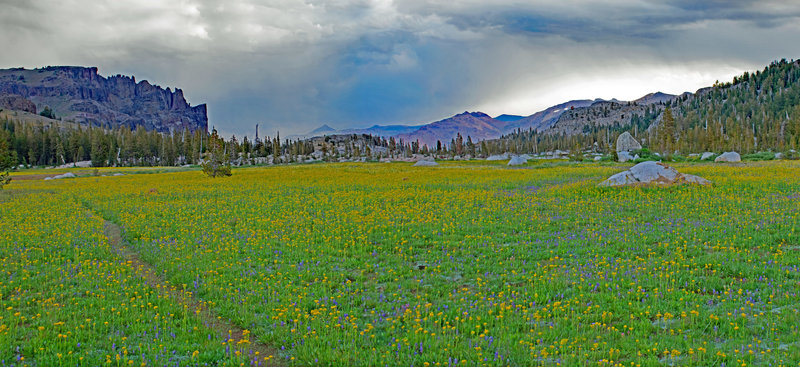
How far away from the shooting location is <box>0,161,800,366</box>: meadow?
8.56 m

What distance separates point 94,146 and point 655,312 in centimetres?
18573

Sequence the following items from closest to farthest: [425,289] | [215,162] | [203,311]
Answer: [203,311]
[425,289]
[215,162]

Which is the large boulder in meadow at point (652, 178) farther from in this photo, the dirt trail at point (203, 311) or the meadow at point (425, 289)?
the dirt trail at point (203, 311)

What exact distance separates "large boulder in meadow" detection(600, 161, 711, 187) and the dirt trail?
29.8 metres

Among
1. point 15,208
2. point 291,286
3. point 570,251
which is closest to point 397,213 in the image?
point 570,251

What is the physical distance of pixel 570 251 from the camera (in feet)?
52.8

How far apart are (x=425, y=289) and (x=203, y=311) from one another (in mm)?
5541

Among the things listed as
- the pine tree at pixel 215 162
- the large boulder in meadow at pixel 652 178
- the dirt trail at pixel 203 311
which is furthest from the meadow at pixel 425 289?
the pine tree at pixel 215 162

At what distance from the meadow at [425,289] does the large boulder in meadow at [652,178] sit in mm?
7651

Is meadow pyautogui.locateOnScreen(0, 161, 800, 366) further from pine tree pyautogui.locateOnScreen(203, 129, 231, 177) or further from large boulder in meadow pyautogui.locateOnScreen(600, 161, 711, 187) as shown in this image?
pine tree pyautogui.locateOnScreen(203, 129, 231, 177)

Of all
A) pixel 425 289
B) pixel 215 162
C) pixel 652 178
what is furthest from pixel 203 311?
pixel 215 162

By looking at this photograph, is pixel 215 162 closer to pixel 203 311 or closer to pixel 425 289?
pixel 203 311

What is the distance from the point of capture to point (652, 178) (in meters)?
33.2

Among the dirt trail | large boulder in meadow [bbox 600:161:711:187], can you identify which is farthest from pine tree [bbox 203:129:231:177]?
large boulder in meadow [bbox 600:161:711:187]
